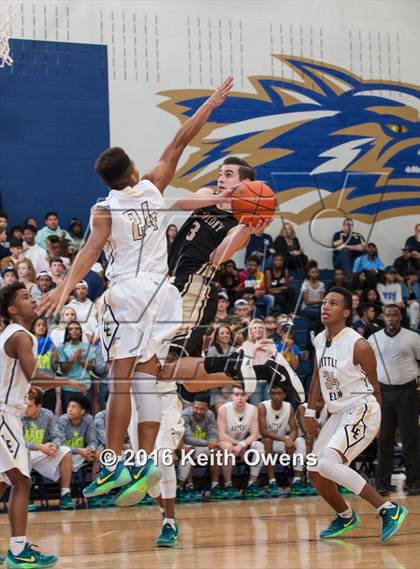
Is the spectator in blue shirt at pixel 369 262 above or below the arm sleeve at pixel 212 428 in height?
above

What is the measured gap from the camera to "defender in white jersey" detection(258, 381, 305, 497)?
1132 centimetres

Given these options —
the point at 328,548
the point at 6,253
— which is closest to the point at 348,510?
the point at 328,548

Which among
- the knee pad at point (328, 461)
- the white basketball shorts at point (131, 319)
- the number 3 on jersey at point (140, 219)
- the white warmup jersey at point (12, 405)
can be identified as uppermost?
the number 3 on jersey at point (140, 219)

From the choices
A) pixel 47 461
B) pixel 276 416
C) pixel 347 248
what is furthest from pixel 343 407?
pixel 347 248

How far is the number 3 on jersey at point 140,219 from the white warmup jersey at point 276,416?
6.19m

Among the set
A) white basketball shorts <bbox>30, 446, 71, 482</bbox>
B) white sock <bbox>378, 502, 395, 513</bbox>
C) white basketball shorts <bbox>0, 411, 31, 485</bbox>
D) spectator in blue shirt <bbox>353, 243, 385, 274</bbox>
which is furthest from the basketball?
spectator in blue shirt <bbox>353, 243, 385, 274</bbox>

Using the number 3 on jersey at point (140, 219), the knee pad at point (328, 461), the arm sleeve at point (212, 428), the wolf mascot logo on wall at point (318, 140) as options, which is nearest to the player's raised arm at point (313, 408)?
the knee pad at point (328, 461)

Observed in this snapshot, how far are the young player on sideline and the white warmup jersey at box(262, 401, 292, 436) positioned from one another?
4755 mm

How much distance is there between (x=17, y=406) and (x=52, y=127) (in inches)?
420

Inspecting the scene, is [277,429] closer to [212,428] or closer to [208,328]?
[212,428]

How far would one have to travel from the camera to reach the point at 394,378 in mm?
11477

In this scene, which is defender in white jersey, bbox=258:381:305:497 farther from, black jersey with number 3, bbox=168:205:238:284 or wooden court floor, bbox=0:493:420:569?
black jersey with number 3, bbox=168:205:238:284

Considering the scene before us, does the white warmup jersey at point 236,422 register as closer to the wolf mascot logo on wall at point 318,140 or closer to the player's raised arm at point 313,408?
the player's raised arm at point 313,408

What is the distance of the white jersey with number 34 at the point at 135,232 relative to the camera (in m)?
5.58
